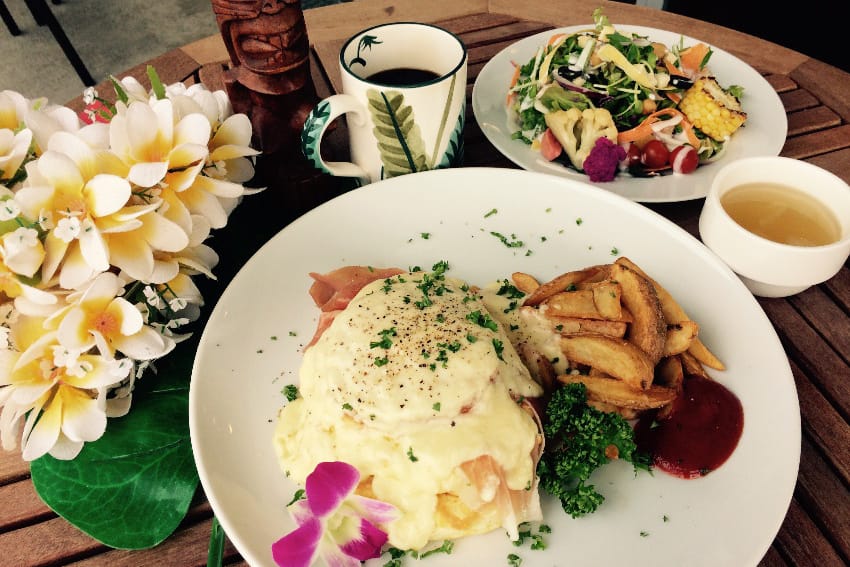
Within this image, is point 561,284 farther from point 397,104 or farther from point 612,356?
point 397,104

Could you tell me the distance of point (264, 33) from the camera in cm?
154

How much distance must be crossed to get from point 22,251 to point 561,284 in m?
1.25

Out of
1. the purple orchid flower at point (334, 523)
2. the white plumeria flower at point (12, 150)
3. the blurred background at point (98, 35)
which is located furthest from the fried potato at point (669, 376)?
the blurred background at point (98, 35)

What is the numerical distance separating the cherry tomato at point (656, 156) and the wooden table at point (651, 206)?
224 mm

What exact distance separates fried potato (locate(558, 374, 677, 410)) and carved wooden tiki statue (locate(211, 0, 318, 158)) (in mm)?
1105

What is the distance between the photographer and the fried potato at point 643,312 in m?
1.45

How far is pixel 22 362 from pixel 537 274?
4.28ft

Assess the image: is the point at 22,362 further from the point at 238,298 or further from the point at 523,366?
the point at 523,366

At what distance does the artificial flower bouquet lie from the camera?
4.03ft

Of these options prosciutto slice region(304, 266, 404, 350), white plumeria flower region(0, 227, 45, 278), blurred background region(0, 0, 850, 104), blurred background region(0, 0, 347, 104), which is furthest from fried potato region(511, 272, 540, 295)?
blurred background region(0, 0, 347, 104)

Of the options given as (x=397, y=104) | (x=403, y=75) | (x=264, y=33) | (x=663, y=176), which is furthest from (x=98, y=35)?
(x=663, y=176)

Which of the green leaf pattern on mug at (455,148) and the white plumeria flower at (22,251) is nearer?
the white plumeria flower at (22,251)

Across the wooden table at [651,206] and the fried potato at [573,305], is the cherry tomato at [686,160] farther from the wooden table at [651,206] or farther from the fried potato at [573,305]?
the fried potato at [573,305]

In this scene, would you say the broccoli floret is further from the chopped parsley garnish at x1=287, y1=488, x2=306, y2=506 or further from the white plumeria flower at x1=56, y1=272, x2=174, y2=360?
the white plumeria flower at x1=56, y1=272, x2=174, y2=360
